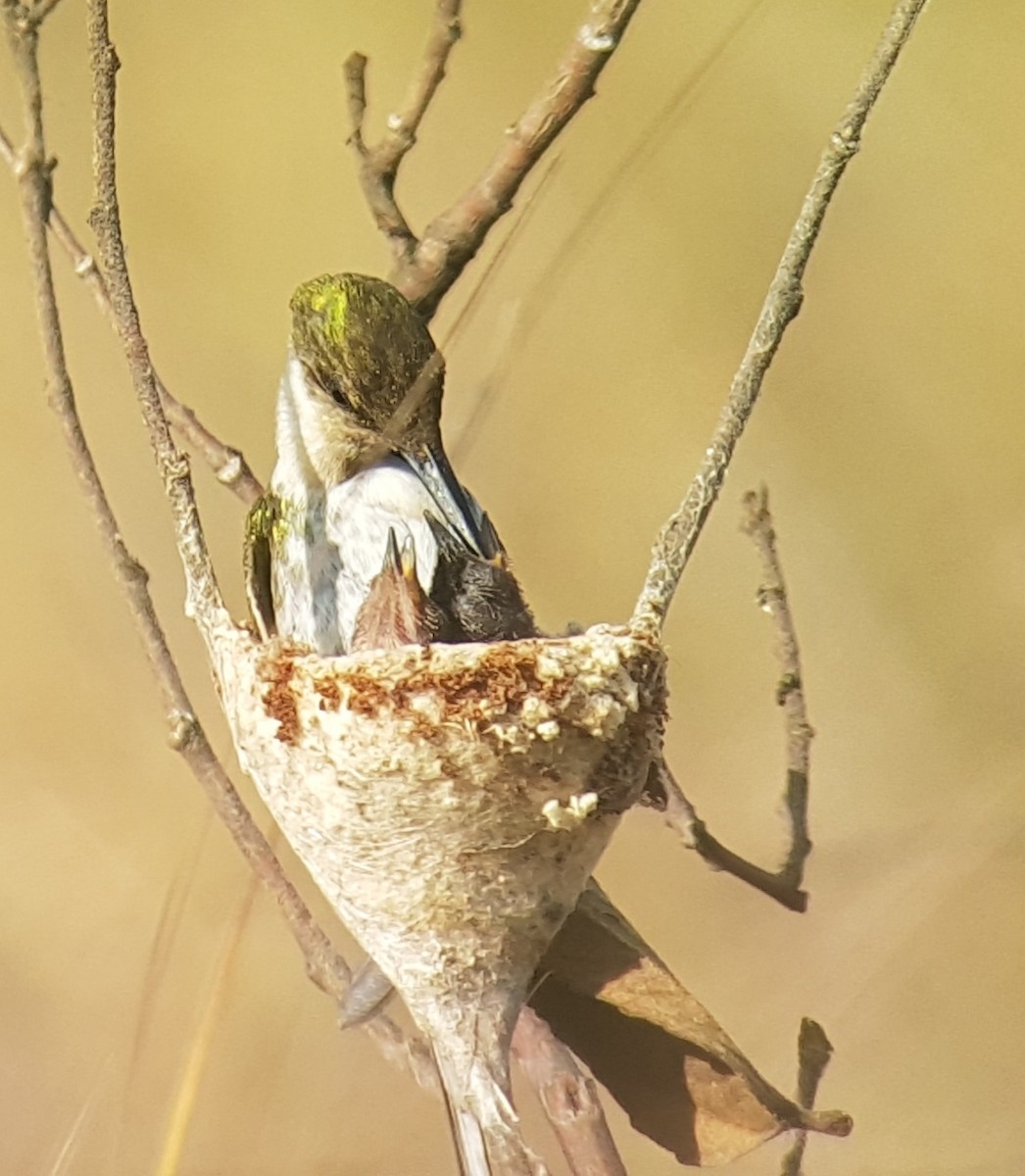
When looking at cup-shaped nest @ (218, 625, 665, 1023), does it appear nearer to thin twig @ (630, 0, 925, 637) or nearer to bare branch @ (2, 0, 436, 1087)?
thin twig @ (630, 0, 925, 637)

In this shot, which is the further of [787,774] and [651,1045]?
[787,774]

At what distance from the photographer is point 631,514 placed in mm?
987

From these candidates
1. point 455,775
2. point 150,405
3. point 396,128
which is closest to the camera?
point 455,775

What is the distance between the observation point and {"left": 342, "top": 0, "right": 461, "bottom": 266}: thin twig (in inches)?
36.3

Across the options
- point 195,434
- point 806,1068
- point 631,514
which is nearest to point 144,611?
point 195,434

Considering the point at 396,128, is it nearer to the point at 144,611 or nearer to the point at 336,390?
the point at 336,390

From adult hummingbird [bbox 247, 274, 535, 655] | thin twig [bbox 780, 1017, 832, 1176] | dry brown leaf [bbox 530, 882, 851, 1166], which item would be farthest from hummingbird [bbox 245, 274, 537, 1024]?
thin twig [bbox 780, 1017, 832, 1176]

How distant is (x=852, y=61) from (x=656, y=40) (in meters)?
0.15

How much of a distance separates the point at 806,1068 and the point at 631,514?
459 millimetres

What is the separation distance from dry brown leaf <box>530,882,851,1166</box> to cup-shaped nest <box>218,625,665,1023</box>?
4.7 inches

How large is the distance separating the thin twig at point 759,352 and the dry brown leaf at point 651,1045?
0.85ft

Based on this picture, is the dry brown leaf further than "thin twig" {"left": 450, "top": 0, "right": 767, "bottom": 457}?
No

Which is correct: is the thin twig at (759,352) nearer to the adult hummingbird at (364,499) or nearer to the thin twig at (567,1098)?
the adult hummingbird at (364,499)

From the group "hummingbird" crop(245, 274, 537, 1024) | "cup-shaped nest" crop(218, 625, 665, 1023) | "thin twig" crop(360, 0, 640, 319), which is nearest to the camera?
"cup-shaped nest" crop(218, 625, 665, 1023)
